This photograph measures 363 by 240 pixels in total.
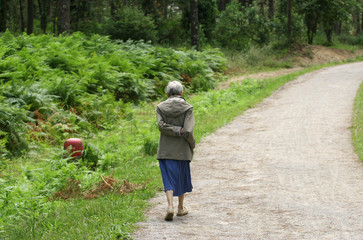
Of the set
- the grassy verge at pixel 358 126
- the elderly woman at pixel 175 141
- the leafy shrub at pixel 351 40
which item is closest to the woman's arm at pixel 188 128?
the elderly woman at pixel 175 141

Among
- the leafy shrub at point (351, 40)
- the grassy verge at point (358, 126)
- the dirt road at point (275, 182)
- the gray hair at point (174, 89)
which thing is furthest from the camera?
the leafy shrub at point (351, 40)

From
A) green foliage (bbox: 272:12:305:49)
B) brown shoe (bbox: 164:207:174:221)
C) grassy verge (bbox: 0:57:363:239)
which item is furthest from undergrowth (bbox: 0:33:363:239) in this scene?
green foliage (bbox: 272:12:305:49)

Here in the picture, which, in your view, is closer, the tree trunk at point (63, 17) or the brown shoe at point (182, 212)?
the brown shoe at point (182, 212)

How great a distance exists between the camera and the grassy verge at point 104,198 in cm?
560

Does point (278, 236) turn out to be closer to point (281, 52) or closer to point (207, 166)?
point (207, 166)

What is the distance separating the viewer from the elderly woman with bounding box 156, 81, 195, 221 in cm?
625

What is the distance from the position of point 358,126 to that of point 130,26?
62.2ft

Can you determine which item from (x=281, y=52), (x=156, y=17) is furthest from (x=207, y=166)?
(x=156, y=17)

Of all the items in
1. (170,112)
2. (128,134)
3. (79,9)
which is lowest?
(128,134)

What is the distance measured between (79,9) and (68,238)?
3298 cm

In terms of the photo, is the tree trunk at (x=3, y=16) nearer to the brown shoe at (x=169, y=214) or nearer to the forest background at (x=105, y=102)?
the forest background at (x=105, y=102)

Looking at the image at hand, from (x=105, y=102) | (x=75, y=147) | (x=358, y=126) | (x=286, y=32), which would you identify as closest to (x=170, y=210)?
(x=75, y=147)

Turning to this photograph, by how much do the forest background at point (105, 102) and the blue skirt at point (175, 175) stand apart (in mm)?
568

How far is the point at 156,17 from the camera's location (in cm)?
Answer: 3556
